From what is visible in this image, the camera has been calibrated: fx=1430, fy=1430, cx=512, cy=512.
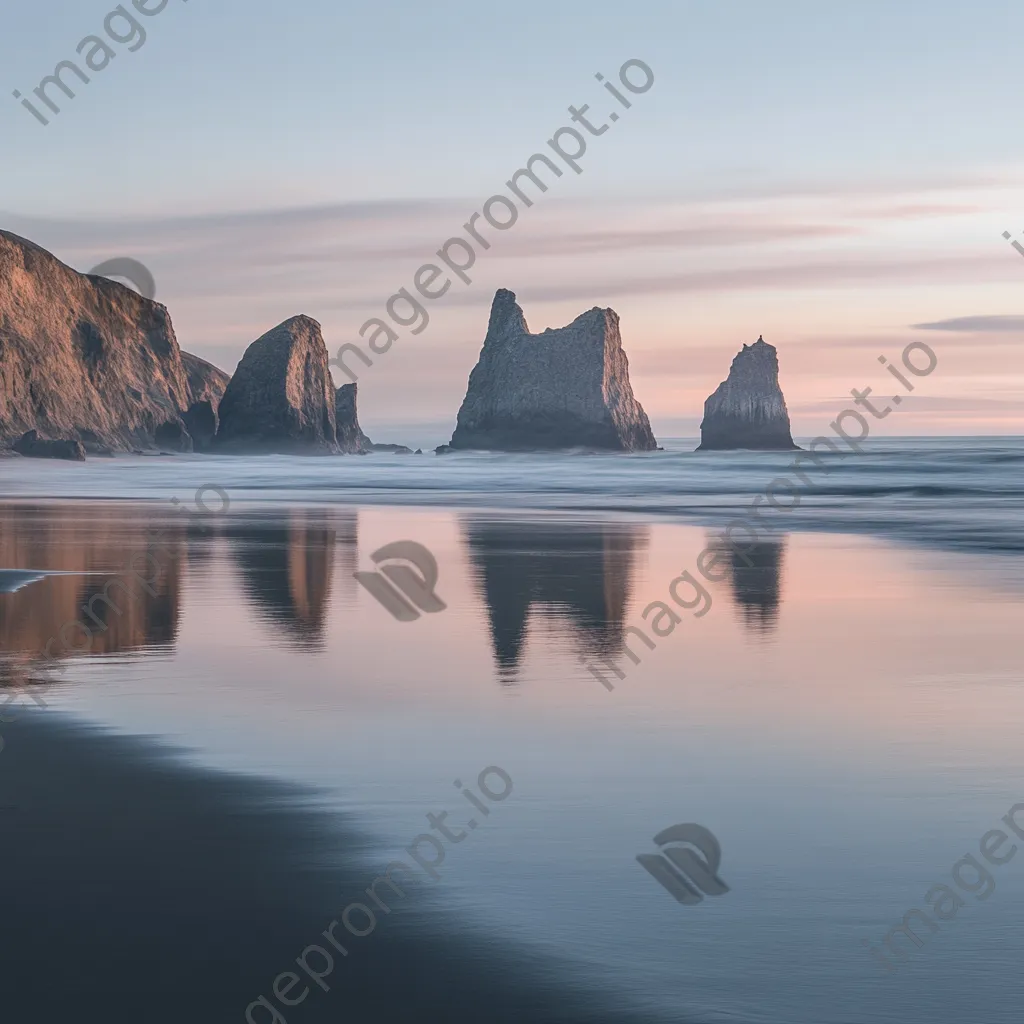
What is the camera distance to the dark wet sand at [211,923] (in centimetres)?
435

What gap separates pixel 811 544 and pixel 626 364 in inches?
5919

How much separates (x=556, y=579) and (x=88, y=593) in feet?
17.4

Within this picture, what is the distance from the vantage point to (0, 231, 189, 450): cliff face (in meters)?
105

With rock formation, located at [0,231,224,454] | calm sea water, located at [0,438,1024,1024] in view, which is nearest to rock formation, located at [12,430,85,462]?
rock formation, located at [0,231,224,454]

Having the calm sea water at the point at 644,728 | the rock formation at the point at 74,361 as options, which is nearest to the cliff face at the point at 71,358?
the rock formation at the point at 74,361

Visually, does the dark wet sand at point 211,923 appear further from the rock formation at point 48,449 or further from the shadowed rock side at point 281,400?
the shadowed rock side at point 281,400

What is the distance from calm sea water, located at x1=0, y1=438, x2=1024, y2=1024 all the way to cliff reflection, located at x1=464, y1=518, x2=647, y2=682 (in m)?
0.08

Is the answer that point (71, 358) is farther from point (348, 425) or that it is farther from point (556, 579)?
point (556, 579)

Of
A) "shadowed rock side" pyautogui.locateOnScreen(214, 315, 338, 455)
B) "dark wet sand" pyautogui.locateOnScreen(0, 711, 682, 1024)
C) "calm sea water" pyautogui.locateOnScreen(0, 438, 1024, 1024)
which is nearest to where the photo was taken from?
"dark wet sand" pyautogui.locateOnScreen(0, 711, 682, 1024)

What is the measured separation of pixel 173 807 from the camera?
6.50m

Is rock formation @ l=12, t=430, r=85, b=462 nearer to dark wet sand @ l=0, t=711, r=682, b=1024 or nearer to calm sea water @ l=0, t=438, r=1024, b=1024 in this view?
calm sea water @ l=0, t=438, r=1024, b=1024

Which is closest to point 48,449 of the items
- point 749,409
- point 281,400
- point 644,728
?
point 281,400

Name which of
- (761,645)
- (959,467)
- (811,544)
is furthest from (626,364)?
(761,645)

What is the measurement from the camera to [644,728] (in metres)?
8.37
